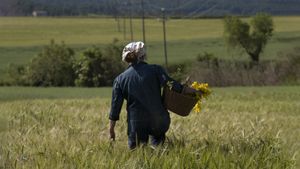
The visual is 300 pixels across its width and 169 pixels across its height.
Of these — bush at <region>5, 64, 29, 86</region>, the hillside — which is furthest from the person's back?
the hillside

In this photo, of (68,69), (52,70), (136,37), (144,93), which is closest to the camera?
(144,93)

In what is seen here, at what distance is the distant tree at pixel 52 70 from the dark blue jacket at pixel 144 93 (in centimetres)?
5238

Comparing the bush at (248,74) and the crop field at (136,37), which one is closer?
the bush at (248,74)

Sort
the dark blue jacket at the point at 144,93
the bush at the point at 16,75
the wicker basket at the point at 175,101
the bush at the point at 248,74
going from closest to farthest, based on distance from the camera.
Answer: the dark blue jacket at the point at 144,93 < the wicker basket at the point at 175,101 < the bush at the point at 248,74 < the bush at the point at 16,75

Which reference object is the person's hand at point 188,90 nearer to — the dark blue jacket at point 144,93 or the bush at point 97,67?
the dark blue jacket at point 144,93

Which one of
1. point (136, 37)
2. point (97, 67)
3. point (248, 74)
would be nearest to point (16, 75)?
point (97, 67)

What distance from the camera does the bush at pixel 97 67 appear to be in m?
57.5

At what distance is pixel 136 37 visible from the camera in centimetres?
10119

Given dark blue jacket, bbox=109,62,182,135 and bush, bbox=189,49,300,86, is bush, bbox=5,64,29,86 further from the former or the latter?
dark blue jacket, bbox=109,62,182,135

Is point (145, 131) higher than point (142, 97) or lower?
lower

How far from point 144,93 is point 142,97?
5cm

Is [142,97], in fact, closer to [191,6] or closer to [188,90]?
[188,90]

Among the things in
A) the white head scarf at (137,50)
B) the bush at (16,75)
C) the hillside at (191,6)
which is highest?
the white head scarf at (137,50)

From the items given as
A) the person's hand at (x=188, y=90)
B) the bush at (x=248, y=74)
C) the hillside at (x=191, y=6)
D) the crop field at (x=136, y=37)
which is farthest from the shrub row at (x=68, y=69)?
the person's hand at (x=188, y=90)
